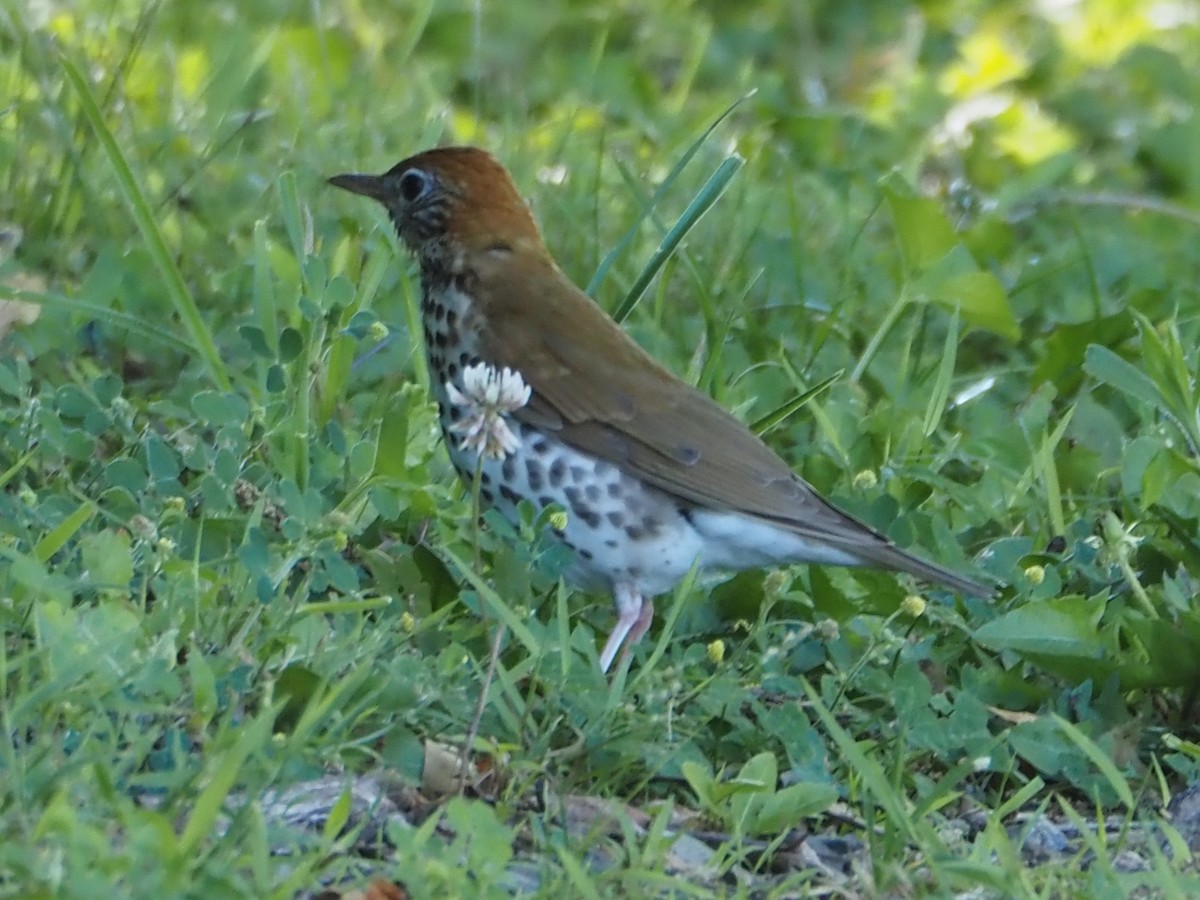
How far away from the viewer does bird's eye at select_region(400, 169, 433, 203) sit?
4.88 m

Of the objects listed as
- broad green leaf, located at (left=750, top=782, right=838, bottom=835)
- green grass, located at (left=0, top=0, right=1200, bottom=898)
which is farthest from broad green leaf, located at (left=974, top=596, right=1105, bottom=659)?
broad green leaf, located at (left=750, top=782, right=838, bottom=835)

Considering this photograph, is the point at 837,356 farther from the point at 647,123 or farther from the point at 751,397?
the point at 647,123

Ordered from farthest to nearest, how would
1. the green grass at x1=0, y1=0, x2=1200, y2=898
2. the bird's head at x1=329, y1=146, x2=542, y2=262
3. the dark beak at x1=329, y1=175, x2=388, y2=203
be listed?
1. the dark beak at x1=329, y1=175, x2=388, y2=203
2. the bird's head at x1=329, y1=146, x2=542, y2=262
3. the green grass at x1=0, y1=0, x2=1200, y2=898

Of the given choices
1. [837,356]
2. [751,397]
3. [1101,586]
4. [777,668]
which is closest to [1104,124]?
[837,356]

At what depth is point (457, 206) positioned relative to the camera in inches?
189

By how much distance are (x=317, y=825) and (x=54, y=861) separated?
65cm

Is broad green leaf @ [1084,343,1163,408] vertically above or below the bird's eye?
below

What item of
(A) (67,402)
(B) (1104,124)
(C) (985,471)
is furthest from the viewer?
(B) (1104,124)

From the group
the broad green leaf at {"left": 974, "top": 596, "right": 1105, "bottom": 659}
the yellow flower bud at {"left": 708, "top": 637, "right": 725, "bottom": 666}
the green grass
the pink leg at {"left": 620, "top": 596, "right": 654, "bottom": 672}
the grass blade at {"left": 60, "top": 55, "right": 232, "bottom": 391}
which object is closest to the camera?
the green grass

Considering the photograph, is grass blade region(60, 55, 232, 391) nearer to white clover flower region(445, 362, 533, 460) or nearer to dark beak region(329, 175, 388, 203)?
dark beak region(329, 175, 388, 203)

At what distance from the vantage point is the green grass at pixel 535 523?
316 centimetres

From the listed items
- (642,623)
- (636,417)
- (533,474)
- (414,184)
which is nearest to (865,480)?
(636,417)

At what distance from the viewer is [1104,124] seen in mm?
8711

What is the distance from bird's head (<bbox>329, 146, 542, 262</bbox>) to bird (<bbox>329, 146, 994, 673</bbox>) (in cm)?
7
